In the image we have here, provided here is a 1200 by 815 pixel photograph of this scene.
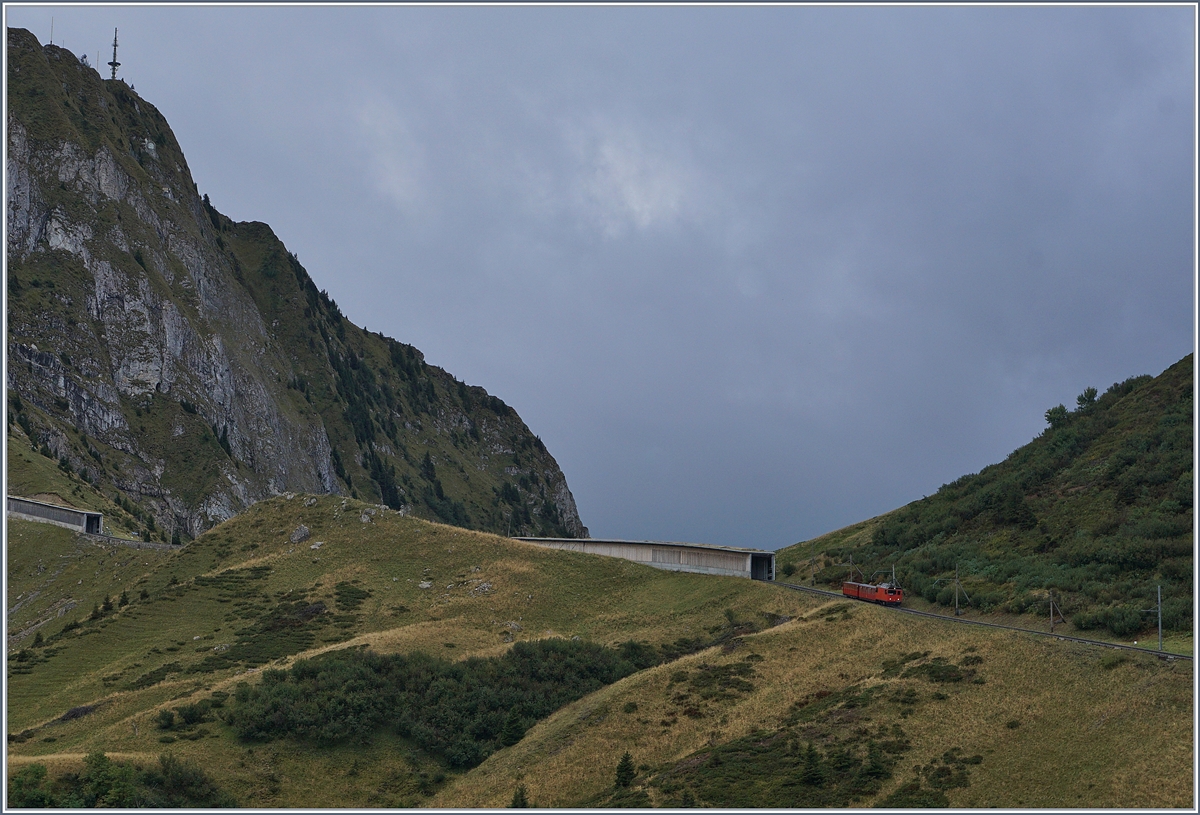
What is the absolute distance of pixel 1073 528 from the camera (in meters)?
66.2

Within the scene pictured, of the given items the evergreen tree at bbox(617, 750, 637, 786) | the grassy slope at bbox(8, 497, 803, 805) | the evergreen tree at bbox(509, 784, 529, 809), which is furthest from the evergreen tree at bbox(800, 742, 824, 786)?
the grassy slope at bbox(8, 497, 803, 805)

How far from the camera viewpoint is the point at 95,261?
611 feet

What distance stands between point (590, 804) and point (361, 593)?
121ft

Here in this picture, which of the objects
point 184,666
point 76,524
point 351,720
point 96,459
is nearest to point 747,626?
point 351,720

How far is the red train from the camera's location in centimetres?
6169

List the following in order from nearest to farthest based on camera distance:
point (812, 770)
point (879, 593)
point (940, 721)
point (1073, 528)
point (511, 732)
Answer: point (812, 770) → point (940, 721) → point (511, 732) → point (879, 593) → point (1073, 528)

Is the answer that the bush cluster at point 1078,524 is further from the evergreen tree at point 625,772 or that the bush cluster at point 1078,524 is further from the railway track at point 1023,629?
the evergreen tree at point 625,772

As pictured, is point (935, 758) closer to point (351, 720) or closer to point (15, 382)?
point (351, 720)

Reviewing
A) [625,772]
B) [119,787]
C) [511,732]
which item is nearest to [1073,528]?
[625,772]

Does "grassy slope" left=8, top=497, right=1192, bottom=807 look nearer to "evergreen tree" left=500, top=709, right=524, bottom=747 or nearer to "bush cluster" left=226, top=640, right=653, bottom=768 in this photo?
"evergreen tree" left=500, top=709, right=524, bottom=747

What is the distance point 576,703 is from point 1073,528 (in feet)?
127

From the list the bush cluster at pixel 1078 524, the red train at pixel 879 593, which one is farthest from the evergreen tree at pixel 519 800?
the bush cluster at pixel 1078 524

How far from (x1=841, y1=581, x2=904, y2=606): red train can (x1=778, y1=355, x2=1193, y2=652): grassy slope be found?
2014 millimetres

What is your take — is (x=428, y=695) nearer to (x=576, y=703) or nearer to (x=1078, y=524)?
(x=576, y=703)
